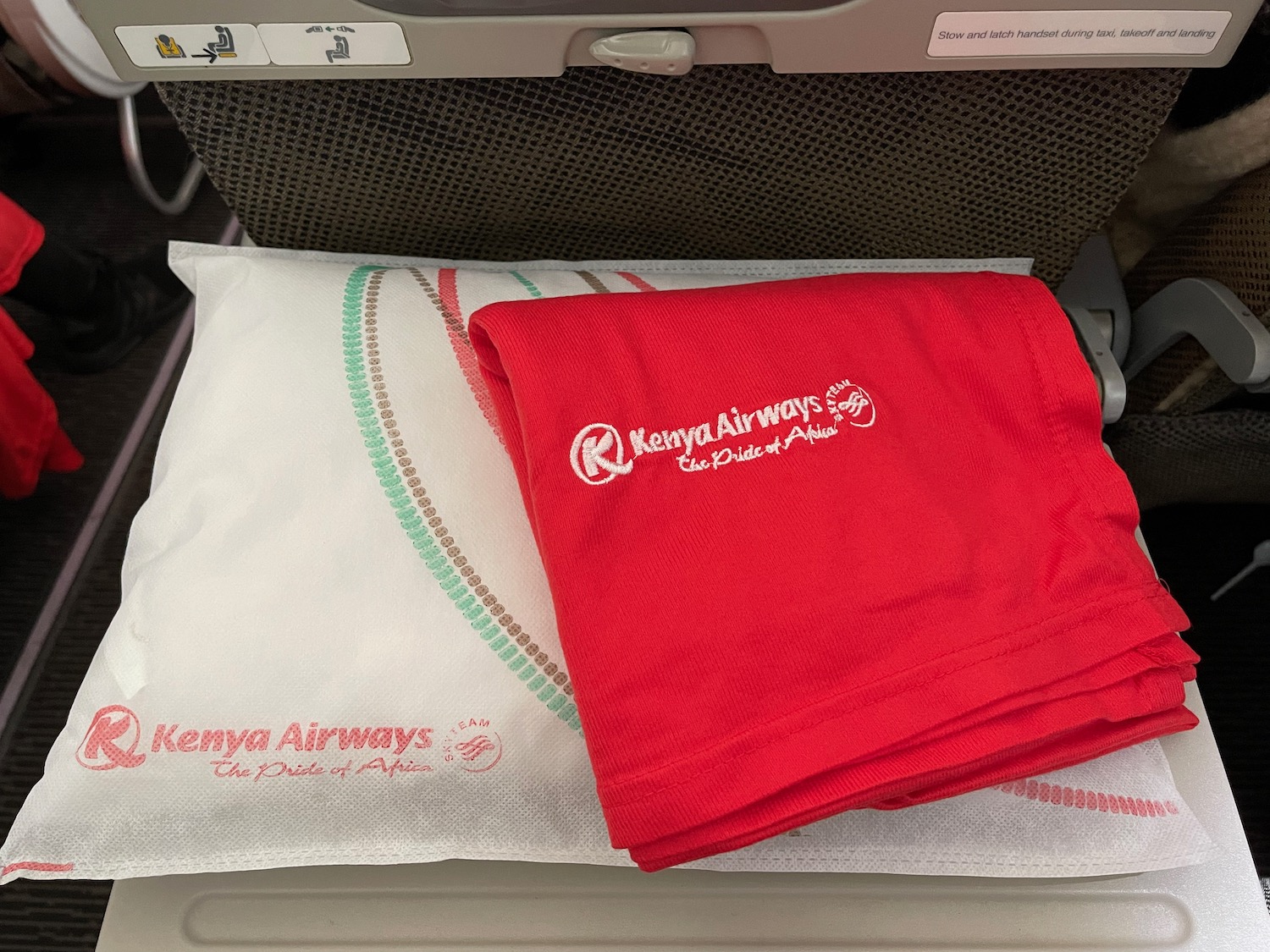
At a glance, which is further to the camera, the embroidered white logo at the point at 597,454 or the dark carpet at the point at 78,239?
the dark carpet at the point at 78,239

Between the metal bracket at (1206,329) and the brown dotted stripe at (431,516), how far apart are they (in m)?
0.58

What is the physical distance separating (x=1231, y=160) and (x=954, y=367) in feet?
1.15

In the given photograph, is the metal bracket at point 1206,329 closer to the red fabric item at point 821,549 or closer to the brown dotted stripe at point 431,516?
the red fabric item at point 821,549

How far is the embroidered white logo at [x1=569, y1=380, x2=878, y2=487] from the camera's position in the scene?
0.55m

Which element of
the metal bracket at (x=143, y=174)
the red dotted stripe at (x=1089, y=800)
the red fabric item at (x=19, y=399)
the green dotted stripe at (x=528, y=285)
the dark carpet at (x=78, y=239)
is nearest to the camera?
the red dotted stripe at (x=1089, y=800)

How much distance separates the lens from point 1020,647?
54 centimetres

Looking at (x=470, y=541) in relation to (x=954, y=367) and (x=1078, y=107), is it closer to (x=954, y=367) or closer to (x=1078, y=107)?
(x=954, y=367)

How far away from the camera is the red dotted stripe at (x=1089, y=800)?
0.60 metres

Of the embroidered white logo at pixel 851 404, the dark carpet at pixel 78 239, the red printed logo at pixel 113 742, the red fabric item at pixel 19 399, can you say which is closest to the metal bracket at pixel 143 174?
the dark carpet at pixel 78 239

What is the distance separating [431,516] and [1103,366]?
0.54 meters

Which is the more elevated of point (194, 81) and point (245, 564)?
point (194, 81)

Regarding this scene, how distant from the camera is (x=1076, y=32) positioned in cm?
56

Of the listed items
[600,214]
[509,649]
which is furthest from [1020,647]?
[600,214]

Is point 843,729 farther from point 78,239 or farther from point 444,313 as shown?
point 78,239
